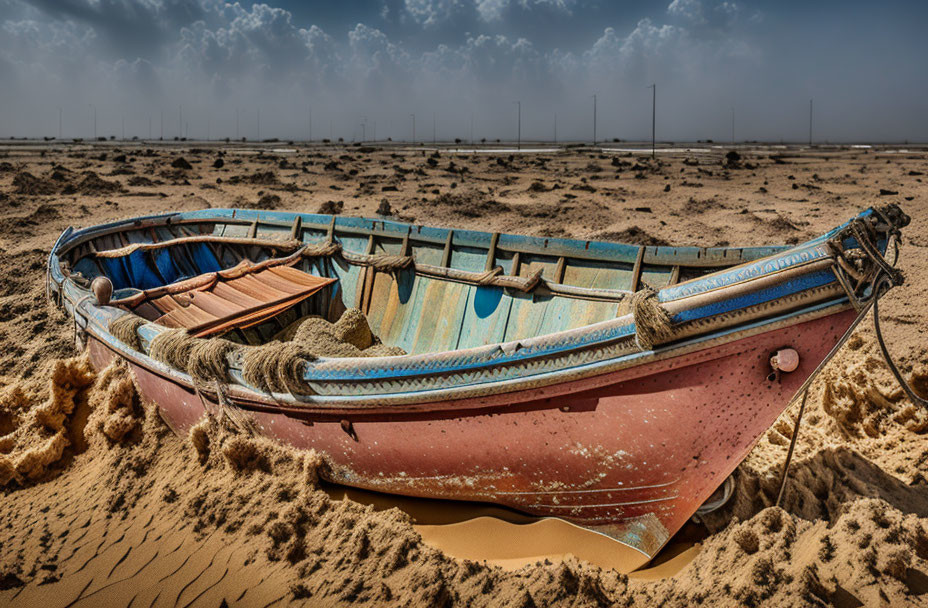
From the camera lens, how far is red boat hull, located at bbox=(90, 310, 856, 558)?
9.35 feet

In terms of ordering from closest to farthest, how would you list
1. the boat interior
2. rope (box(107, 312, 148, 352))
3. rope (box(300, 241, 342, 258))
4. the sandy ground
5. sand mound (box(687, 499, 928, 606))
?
sand mound (box(687, 499, 928, 606))
the sandy ground
rope (box(107, 312, 148, 352))
the boat interior
rope (box(300, 241, 342, 258))

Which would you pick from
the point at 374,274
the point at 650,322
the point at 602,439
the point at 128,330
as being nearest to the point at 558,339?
the point at 650,322

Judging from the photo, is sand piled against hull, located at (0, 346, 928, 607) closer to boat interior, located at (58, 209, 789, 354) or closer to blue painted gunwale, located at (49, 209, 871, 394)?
blue painted gunwale, located at (49, 209, 871, 394)

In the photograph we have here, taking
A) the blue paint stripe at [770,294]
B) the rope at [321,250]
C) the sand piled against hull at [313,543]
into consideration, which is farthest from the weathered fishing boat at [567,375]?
the rope at [321,250]

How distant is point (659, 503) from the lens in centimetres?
315

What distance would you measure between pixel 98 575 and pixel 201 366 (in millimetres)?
1270

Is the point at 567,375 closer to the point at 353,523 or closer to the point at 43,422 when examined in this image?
the point at 353,523

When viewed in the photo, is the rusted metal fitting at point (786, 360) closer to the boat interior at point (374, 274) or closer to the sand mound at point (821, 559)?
the sand mound at point (821, 559)

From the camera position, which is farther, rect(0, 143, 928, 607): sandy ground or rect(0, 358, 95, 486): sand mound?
rect(0, 358, 95, 486): sand mound

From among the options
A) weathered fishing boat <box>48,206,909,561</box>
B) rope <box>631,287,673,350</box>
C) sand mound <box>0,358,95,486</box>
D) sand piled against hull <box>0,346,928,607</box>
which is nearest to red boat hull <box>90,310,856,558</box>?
weathered fishing boat <box>48,206,909,561</box>

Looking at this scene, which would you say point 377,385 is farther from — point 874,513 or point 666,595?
point 874,513

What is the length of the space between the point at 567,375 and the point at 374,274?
372 cm

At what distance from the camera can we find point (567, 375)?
2.94 meters

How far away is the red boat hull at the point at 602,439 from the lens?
2850mm
